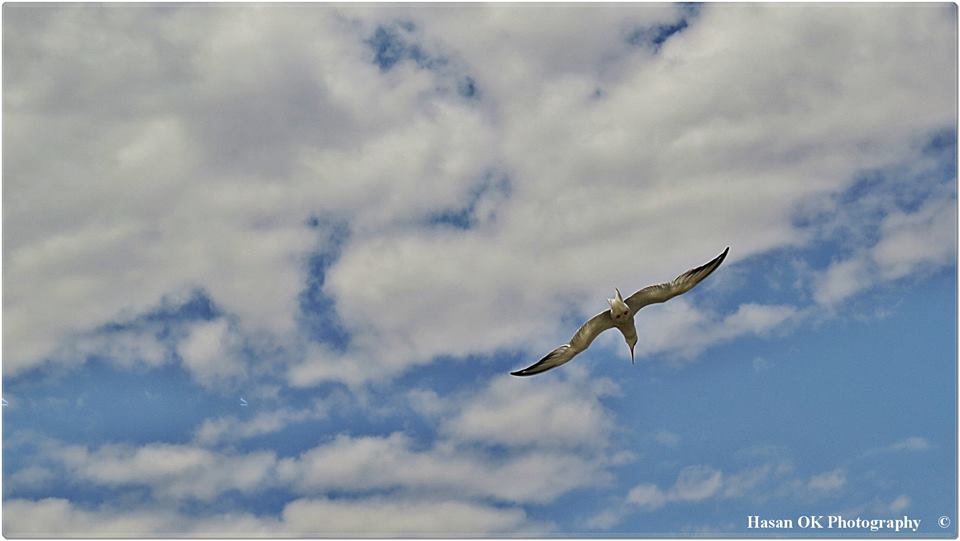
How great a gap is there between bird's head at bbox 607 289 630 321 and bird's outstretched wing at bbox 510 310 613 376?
533 mm

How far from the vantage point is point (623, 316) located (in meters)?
59.9

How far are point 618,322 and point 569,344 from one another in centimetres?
348

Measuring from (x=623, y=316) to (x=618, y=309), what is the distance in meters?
1.10

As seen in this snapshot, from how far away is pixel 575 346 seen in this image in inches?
2450

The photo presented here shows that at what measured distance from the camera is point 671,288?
57344mm

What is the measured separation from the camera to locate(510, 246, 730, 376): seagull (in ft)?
186

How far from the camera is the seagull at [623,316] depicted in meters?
56.6

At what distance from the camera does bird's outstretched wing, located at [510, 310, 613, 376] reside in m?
61.0

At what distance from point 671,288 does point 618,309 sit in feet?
11.4

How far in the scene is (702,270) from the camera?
5619 cm

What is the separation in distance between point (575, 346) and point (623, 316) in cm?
405

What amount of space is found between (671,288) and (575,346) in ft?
26.0

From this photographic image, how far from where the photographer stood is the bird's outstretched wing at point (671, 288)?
56031mm

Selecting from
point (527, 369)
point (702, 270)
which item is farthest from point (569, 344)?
point (702, 270)
